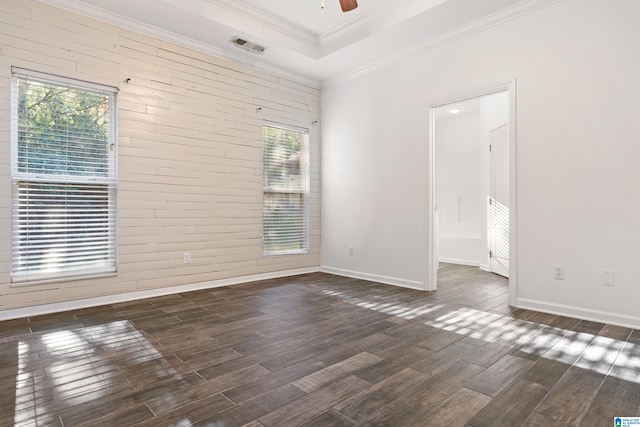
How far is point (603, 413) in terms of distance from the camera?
1626mm

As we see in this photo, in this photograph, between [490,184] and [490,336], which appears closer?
[490,336]

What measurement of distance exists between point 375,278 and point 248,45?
134 inches

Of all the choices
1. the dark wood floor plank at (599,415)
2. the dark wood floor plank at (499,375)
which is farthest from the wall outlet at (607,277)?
the dark wood floor plank at (599,415)

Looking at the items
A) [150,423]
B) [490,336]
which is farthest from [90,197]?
[490,336]

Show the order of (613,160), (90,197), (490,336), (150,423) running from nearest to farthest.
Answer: (150,423), (490,336), (613,160), (90,197)

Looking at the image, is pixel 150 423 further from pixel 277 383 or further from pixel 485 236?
pixel 485 236

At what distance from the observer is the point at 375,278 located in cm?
476

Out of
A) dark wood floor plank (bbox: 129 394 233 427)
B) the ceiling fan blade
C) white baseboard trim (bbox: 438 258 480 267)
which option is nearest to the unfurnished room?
dark wood floor plank (bbox: 129 394 233 427)

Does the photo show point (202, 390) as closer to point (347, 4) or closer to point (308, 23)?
point (347, 4)

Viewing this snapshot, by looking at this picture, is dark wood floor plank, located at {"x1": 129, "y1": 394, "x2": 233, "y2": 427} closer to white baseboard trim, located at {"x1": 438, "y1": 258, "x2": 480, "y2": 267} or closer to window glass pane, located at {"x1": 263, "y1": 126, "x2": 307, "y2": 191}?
window glass pane, located at {"x1": 263, "y1": 126, "x2": 307, "y2": 191}

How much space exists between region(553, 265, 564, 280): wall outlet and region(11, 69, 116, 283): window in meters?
4.34

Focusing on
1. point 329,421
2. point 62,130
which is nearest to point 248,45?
point 62,130

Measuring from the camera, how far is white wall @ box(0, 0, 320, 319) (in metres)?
3.16

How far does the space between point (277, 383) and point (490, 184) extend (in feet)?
16.4
